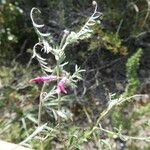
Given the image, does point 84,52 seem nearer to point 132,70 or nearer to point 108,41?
point 108,41

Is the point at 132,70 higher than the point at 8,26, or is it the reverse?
the point at 8,26

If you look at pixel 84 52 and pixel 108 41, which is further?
pixel 84 52

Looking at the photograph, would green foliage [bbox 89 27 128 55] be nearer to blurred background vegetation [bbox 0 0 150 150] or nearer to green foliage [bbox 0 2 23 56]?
blurred background vegetation [bbox 0 0 150 150]

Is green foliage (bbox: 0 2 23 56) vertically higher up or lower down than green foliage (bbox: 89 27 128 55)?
higher up

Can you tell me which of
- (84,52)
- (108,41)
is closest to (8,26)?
(84,52)

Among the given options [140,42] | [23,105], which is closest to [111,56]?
[140,42]

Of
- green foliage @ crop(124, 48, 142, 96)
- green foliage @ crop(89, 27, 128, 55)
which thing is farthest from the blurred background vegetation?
green foliage @ crop(124, 48, 142, 96)

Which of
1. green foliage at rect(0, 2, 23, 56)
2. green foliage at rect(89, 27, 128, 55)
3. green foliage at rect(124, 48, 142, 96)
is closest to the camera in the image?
green foliage at rect(124, 48, 142, 96)

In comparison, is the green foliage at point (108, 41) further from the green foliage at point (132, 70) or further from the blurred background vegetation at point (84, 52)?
the green foliage at point (132, 70)

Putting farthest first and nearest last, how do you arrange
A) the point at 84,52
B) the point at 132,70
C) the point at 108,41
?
the point at 84,52 → the point at 108,41 → the point at 132,70

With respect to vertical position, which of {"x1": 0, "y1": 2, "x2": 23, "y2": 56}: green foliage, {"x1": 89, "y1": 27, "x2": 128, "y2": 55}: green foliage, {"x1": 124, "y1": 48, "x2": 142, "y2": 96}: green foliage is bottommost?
{"x1": 124, "y1": 48, "x2": 142, "y2": 96}: green foliage
